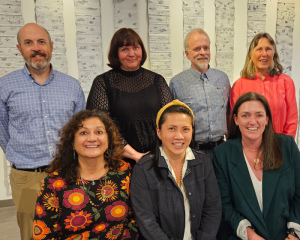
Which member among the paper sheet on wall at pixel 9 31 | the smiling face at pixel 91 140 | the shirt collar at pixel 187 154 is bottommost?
the shirt collar at pixel 187 154

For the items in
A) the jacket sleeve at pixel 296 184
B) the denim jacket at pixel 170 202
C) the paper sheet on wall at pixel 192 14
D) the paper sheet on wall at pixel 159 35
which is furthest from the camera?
the paper sheet on wall at pixel 192 14

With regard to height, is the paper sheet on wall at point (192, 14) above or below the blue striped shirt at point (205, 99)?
above

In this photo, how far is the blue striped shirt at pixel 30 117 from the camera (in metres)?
1.88

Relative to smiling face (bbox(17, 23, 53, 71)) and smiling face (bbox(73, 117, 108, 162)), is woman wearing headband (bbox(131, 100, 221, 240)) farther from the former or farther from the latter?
smiling face (bbox(17, 23, 53, 71))

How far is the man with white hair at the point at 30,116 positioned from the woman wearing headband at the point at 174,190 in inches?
31.5

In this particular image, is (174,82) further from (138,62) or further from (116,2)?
(116,2)

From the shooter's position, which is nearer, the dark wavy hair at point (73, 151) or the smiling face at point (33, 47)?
the dark wavy hair at point (73, 151)

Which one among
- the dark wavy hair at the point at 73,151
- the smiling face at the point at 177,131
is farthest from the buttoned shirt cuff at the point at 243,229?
the dark wavy hair at the point at 73,151

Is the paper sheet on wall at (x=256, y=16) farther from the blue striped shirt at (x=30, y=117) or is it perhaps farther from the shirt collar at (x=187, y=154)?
the blue striped shirt at (x=30, y=117)

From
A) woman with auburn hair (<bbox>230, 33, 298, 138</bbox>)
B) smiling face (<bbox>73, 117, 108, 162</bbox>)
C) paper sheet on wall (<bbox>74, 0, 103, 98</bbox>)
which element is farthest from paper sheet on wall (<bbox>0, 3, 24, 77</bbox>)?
woman with auburn hair (<bbox>230, 33, 298, 138</bbox>)

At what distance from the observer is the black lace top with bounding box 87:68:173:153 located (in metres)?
1.86

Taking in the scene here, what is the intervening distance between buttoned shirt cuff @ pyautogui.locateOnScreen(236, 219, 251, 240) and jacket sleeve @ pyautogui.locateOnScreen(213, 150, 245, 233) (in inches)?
0.7

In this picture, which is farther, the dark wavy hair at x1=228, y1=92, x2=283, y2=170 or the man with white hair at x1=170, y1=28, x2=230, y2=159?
the man with white hair at x1=170, y1=28, x2=230, y2=159

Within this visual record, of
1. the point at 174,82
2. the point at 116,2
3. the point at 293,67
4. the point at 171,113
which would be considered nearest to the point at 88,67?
the point at 116,2
